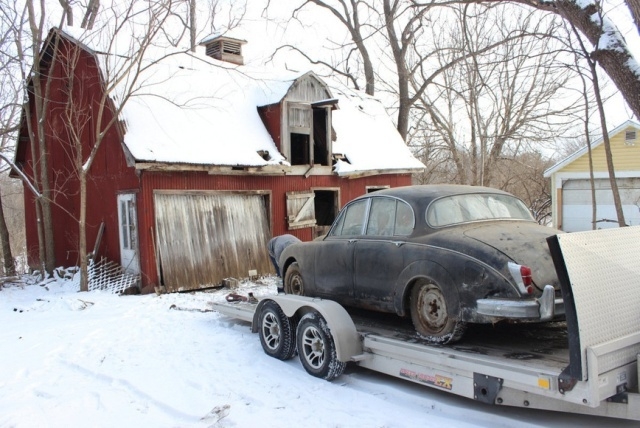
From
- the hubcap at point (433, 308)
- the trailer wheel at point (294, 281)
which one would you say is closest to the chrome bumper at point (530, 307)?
the hubcap at point (433, 308)

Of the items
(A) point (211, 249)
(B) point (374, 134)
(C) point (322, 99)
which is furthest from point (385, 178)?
(A) point (211, 249)

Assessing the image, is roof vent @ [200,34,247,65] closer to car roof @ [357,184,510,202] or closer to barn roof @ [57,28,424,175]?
barn roof @ [57,28,424,175]

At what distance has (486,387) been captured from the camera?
455 centimetres

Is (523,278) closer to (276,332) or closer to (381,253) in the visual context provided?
(381,253)

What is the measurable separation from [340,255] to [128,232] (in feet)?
26.4

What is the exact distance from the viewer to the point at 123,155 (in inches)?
515

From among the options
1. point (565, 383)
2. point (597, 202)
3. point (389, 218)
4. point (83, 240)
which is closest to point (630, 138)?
point (597, 202)

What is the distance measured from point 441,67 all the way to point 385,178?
896 centimetres

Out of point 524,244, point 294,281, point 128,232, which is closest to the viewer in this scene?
point 524,244

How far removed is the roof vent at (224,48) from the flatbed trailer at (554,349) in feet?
46.9

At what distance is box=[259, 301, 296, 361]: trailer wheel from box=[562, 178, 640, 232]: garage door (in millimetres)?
16425

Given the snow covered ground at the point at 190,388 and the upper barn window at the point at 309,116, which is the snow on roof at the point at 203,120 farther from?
the snow covered ground at the point at 190,388

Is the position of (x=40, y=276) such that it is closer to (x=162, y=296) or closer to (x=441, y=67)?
(x=162, y=296)

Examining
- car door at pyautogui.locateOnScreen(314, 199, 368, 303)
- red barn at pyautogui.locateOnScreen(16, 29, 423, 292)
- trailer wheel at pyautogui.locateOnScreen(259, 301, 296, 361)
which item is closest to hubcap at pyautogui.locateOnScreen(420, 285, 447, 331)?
car door at pyautogui.locateOnScreen(314, 199, 368, 303)
